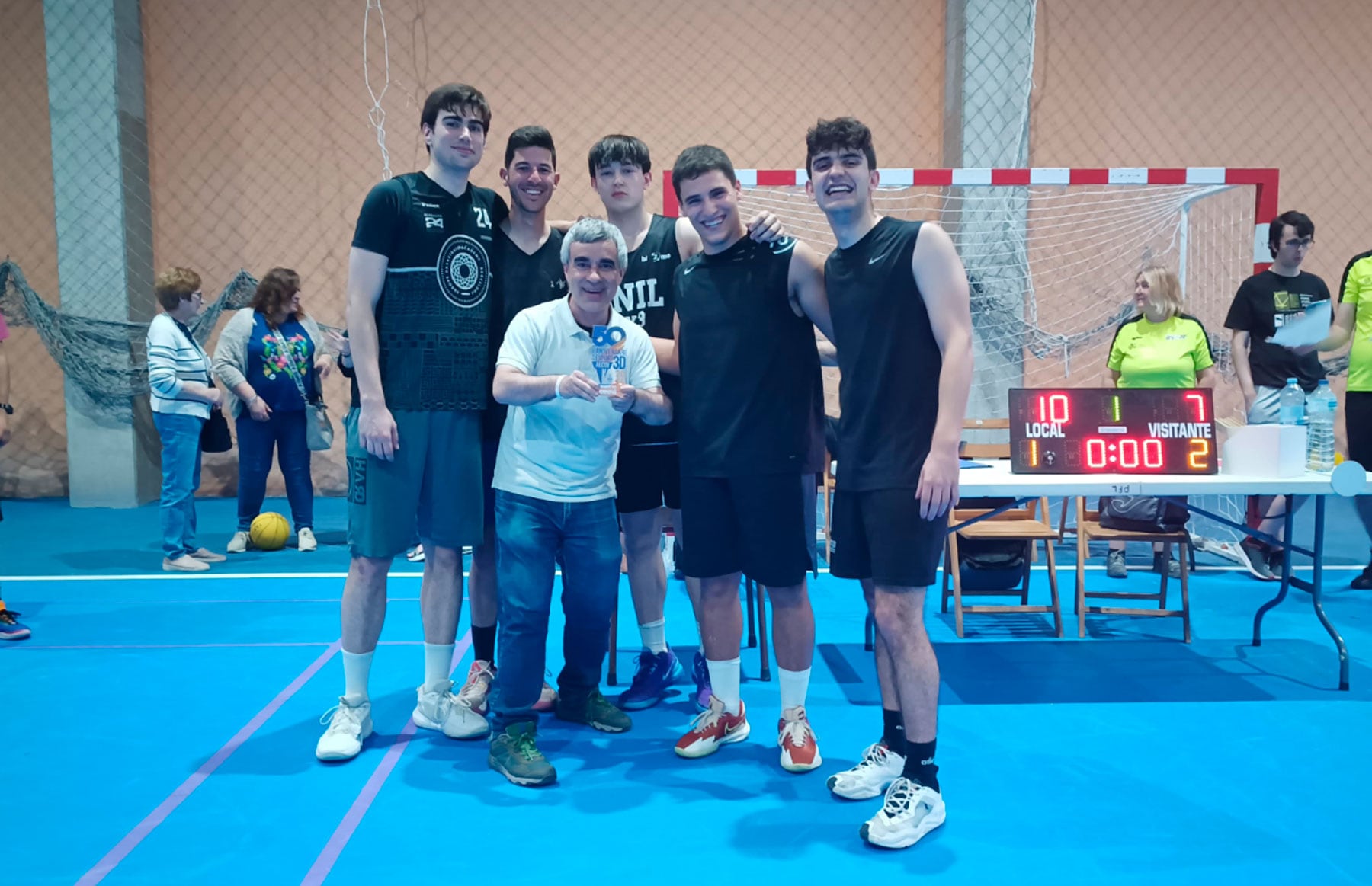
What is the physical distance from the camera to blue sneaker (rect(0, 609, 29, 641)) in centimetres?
421

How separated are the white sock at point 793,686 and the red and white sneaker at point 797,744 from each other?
21 millimetres

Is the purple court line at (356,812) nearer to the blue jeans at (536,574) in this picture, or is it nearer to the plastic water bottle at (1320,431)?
the blue jeans at (536,574)

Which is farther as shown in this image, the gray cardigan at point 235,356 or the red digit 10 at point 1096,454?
the gray cardigan at point 235,356

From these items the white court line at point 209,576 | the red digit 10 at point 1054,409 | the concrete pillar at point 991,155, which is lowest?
the white court line at point 209,576

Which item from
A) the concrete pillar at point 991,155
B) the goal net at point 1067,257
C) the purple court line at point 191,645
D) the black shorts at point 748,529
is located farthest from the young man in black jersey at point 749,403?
the concrete pillar at point 991,155

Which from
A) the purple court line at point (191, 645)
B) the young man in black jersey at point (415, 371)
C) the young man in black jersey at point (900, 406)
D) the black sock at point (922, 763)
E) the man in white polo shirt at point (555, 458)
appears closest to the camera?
the young man in black jersey at point (900, 406)

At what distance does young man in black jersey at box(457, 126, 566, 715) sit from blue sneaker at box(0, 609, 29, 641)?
7.62 ft

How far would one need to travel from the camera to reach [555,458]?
290 cm

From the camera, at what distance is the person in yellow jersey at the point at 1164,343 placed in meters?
5.14

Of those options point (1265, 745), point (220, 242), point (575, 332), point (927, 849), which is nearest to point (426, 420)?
point (575, 332)

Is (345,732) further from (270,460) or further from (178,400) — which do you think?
(270,460)

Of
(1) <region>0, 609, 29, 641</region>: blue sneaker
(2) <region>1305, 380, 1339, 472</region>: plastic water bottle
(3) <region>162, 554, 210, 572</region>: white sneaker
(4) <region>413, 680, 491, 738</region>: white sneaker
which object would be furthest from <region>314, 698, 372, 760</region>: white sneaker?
(2) <region>1305, 380, 1339, 472</region>: plastic water bottle

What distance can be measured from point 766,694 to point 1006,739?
35.0 inches

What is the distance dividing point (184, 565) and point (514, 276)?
144 inches
